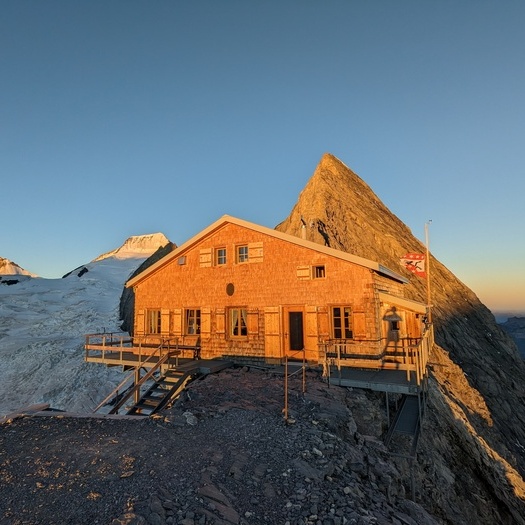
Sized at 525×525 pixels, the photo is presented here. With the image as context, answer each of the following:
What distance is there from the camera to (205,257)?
20094 mm

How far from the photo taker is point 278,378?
46.8 feet

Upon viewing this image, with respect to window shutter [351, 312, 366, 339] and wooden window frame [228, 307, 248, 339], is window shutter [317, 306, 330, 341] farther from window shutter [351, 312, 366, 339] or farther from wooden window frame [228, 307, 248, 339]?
wooden window frame [228, 307, 248, 339]

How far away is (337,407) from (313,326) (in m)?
6.08

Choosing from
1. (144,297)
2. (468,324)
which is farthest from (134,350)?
(468,324)

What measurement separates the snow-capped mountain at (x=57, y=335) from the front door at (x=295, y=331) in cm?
1940

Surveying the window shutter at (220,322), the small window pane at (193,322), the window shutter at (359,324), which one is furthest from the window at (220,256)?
the window shutter at (359,324)

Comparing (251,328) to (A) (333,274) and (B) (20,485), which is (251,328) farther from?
(B) (20,485)

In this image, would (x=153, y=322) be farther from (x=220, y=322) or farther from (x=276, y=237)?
(x=276, y=237)

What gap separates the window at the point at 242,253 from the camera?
19.1 metres

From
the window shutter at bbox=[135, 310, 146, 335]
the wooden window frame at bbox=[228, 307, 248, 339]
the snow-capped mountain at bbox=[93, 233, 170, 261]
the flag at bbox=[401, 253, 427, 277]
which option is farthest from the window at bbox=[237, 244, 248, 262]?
the snow-capped mountain at bbox=[93, 233, 170, 261]

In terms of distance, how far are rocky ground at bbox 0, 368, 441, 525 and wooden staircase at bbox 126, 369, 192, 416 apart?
2050 millimetres

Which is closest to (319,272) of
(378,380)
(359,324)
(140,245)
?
(359,324)

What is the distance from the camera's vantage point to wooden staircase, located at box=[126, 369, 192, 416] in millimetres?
12505

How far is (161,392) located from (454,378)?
21.7 metres
